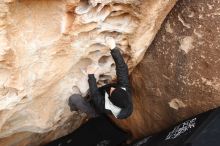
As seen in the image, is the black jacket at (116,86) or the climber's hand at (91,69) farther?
the climber's hand at (91,69)

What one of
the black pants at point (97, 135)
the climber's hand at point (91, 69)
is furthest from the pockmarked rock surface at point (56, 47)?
the black pants at point (97, 135)

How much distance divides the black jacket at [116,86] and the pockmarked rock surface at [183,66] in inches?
9.2

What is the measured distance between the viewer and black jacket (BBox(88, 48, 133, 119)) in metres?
1.54

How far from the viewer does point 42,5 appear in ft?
4.53

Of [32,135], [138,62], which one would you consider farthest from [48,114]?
[138,62]

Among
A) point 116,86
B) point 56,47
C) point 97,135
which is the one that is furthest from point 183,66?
point 97,135

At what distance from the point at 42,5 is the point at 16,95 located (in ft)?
1.15

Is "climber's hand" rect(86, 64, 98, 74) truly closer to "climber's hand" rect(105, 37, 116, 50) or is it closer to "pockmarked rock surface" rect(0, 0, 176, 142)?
A: "pockmarked rock surface" rect(0, 0, 176, 142)

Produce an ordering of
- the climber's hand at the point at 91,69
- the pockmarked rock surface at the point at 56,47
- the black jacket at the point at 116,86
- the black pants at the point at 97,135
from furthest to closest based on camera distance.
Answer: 1. the black pants at the point at 97,135
2. the climber's hand at the point at 91,69
3. the black jacket at the point at 116,86
4. the pockmarked rock surface at the point at 56,47

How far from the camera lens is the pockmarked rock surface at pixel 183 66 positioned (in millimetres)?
1608

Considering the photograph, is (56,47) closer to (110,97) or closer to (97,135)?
(110,97)

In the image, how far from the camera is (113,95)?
1582 mm

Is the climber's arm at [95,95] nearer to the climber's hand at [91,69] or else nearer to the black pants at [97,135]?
the climber's hand at [91,69]

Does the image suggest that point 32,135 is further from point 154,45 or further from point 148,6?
point 148,6
